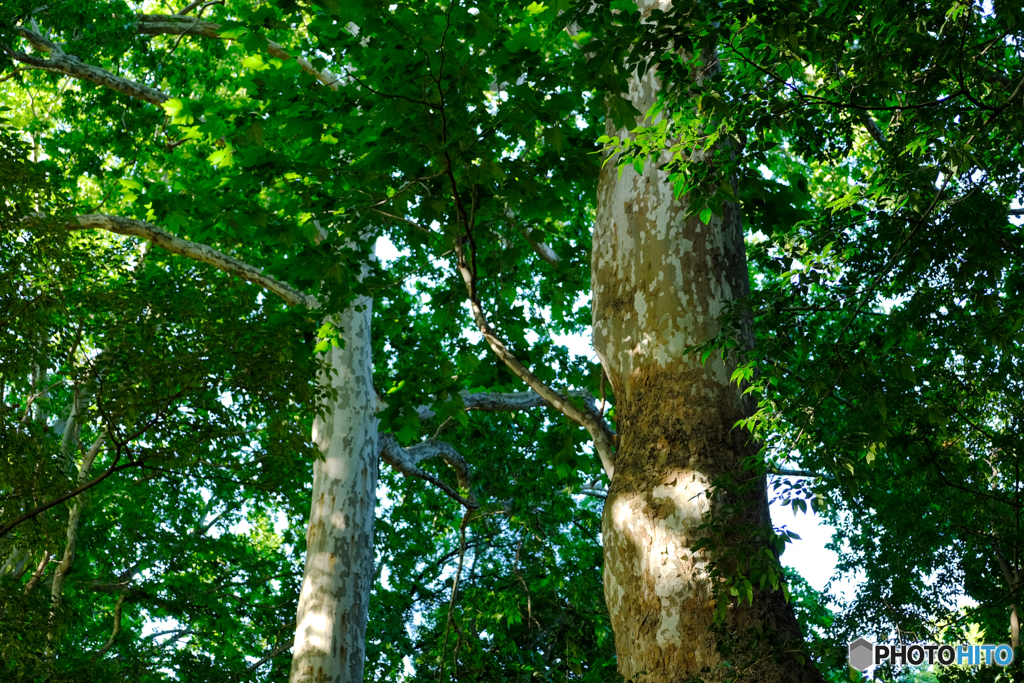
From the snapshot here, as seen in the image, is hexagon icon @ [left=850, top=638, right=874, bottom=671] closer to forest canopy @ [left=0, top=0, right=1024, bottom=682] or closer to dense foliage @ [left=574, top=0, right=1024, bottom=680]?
forest canopy @ [left=0, top=0, right=1024, bottom=682]

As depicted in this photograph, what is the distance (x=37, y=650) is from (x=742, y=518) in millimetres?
5168

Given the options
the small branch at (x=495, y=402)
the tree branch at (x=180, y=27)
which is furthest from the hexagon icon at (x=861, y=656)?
the tree branch at (x=180, y=27)

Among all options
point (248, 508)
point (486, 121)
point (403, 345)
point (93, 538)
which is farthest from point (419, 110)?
point (248, 508)

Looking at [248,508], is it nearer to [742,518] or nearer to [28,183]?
[28,183]

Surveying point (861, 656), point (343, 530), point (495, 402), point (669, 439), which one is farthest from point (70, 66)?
point (861, 656)

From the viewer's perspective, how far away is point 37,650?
5.70 metres

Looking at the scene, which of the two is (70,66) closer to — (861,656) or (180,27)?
(180,27)

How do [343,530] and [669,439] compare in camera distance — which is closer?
[669,439]

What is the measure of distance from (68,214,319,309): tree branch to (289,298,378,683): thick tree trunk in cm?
90

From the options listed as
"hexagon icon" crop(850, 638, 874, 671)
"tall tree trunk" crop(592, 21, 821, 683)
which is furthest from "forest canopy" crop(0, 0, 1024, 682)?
"hexagon icon" crop(850, 638, 874, 671)

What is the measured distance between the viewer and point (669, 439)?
360cm

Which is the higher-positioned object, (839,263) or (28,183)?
(28,183)

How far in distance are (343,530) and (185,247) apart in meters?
3.65

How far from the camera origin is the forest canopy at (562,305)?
3197mm
